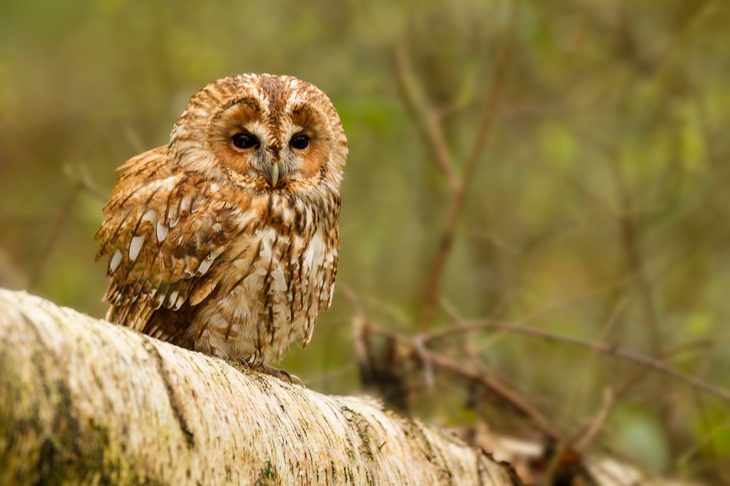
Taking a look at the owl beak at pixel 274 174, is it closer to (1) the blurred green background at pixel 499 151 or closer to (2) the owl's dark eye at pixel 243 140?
(2) the owl's dark eye at pixel 243 140

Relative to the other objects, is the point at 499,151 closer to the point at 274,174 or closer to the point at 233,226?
the point at 274,174

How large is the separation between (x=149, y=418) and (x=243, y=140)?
1077 millimetres

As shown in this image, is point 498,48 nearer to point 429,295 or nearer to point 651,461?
point 429,295

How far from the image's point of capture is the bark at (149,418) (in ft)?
3.74

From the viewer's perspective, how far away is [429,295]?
3.49 meters

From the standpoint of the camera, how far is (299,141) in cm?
235

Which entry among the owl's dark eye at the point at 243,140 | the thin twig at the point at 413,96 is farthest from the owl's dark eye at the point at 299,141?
the thin twig at the point at 413,96

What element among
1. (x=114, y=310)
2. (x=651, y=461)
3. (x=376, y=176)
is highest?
(x=376, y=176)

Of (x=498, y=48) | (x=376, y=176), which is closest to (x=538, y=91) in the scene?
(x=498, y=48)

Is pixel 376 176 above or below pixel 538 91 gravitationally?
below

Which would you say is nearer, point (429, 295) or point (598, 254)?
point (429, 295)

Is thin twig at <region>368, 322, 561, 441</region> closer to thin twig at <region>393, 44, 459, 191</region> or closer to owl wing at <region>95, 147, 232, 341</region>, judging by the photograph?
owl wing at <region>95, 147, 232, 341</region>

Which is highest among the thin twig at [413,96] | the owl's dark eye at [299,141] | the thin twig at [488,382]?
the thin twig at [413,96]

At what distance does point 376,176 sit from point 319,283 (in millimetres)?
2630
